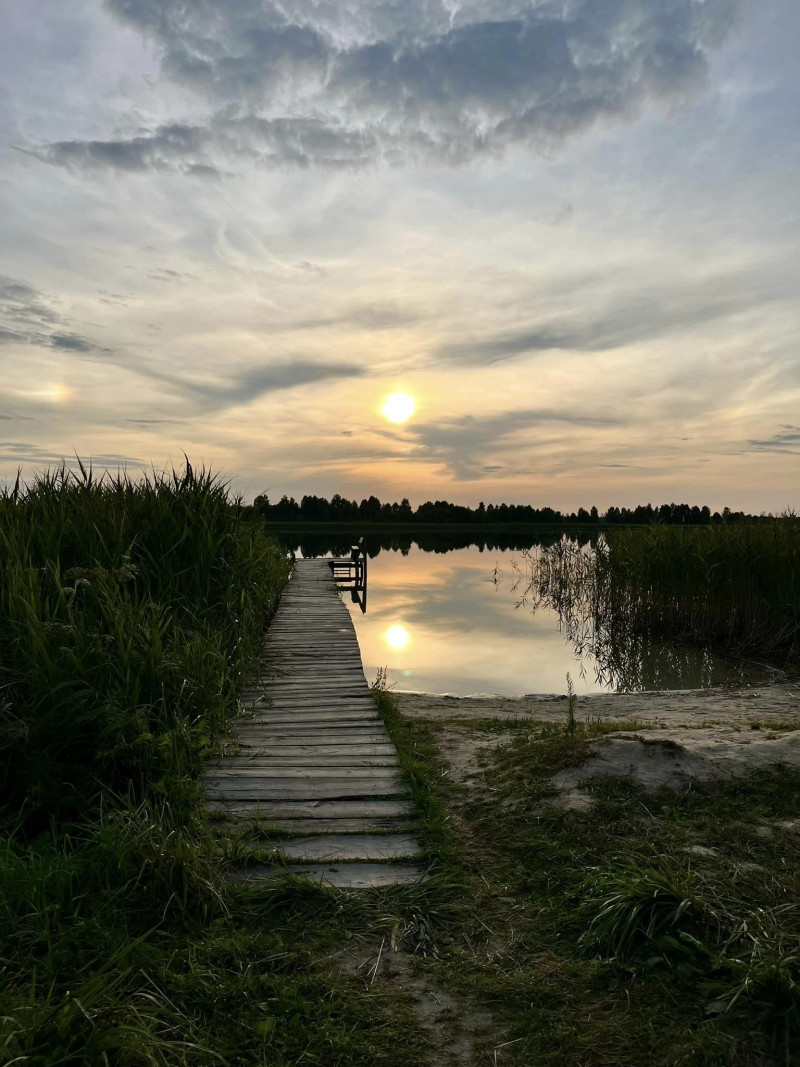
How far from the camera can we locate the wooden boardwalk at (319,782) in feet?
12.0

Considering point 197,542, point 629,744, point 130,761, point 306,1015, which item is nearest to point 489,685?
point 197,542

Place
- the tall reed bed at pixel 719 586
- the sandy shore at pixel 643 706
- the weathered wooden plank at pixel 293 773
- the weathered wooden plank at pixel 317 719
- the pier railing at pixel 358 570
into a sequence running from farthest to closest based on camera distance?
the pier railing at pixel 358 570
the tall reed bed at pixel 719 586
the sandy shore at pixel 643 706
the weathered wooden plank at pixel 317 719
the weathered wooden plank at pixel 293 773

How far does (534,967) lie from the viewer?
9.52 ft

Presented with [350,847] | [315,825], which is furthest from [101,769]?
[350,847]

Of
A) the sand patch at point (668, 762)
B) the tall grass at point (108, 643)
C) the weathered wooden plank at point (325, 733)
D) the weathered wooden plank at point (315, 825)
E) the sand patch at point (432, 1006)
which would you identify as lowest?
the sand patch at point (432, 1006)

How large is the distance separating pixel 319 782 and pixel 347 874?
42.7 inches

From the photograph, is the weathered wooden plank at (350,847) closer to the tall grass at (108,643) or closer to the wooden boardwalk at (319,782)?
the wooden boardwalk at (319,782)

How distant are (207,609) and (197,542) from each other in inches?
35.9

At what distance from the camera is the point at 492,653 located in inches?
599

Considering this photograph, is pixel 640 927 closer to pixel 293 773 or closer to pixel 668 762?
pixel 668 762

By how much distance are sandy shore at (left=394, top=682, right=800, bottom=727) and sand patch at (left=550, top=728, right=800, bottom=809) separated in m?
3.15

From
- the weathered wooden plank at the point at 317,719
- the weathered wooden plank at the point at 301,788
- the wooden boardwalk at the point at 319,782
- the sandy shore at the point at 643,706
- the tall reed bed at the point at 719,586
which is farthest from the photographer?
the tall reed bed at the point at 719,586

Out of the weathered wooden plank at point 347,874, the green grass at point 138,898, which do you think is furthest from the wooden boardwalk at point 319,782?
the green grass at point 138,898

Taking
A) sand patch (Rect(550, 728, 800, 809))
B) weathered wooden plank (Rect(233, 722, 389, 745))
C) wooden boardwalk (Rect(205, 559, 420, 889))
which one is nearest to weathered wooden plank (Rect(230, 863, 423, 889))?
wooden boardwalk (Rect(205, 559, 420, 889))
